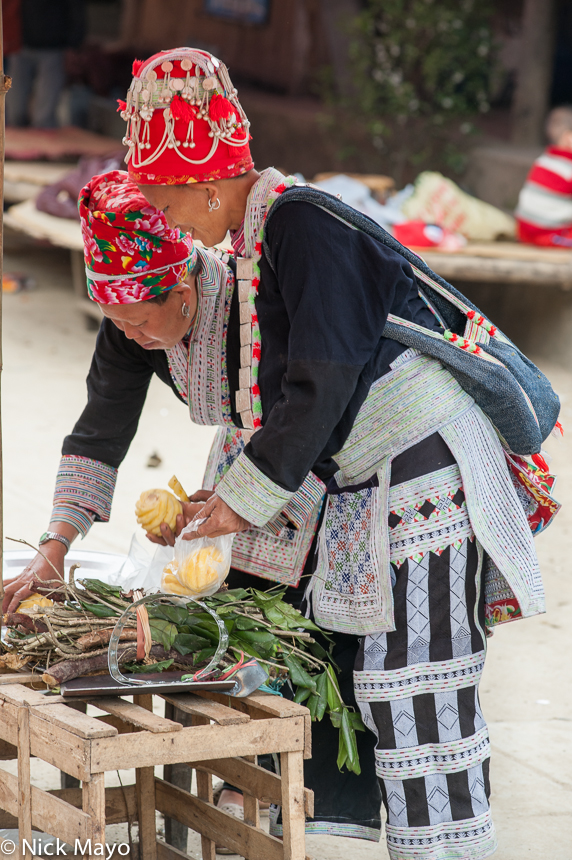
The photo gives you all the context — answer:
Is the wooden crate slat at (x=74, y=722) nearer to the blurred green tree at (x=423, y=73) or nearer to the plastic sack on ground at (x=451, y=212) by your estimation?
the plastic sack on ground at (x=451, y=212)

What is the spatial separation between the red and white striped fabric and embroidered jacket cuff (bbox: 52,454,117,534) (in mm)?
5110

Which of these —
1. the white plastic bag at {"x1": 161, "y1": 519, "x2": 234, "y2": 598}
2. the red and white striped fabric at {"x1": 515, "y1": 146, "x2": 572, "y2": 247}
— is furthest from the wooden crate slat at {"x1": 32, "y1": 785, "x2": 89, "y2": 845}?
the red and white striped fabric at {"x1": 515, "y1": 146, "x2": 572, "y2": 247}

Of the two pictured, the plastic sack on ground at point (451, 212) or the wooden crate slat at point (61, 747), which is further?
the plastic sack on ground at point (451, 212)

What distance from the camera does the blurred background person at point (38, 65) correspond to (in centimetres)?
1180

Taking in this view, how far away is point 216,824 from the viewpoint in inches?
81.0

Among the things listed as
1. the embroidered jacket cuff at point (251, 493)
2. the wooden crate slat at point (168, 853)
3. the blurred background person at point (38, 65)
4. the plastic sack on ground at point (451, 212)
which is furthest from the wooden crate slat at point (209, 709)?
the blurred background person at point (38, 65)

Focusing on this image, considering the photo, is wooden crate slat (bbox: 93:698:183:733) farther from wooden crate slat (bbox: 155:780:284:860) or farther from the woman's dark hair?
the woman's dark hair

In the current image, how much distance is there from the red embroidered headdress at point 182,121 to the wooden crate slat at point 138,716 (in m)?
0.92

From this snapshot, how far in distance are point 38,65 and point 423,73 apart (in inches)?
202

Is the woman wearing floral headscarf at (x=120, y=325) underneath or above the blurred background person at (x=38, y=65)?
underneath

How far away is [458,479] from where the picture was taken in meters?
1.97

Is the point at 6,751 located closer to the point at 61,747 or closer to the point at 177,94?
the point at 61,747

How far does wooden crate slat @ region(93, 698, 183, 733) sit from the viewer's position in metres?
1.60

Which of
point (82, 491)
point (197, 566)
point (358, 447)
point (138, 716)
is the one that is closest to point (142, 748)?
point (138, 716)
